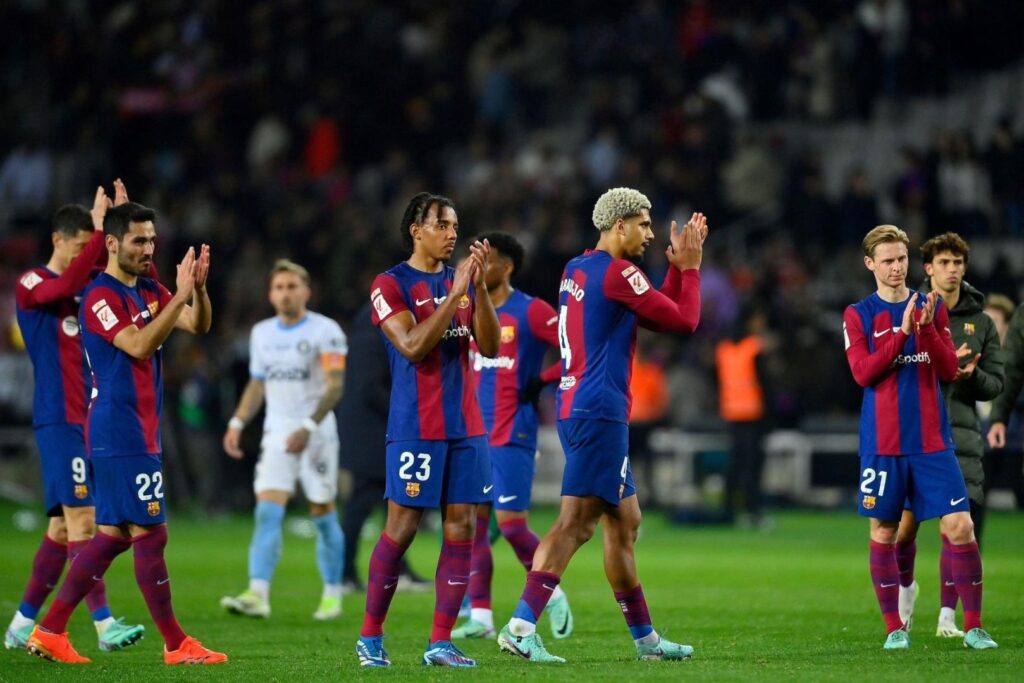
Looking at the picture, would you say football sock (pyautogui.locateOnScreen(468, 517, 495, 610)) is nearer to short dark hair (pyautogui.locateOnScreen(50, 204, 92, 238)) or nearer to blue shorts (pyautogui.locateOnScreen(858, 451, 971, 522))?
blue shorts (pyautogui.locateOnScreen(858, 451, 971, 522))

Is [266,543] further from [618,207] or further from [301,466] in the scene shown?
[618,207]

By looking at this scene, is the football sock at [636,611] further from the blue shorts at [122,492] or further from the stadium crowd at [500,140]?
the stadium crowd at [500,140]

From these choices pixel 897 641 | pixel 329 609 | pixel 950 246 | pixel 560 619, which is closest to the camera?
pixel 897 641

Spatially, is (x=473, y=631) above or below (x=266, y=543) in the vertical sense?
below

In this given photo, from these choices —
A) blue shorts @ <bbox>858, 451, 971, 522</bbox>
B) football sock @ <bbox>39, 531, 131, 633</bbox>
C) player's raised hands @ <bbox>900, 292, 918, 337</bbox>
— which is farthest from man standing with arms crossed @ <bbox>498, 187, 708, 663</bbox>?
football sock @ <bbox>39, 531, 131, 633</bbox>

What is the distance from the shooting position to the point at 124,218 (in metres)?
9.34

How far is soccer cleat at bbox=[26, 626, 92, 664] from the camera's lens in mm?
9430

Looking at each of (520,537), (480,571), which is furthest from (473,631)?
(520,537)

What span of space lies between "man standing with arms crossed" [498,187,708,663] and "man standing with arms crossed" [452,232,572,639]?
6.41 ft

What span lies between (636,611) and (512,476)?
217 centimetres

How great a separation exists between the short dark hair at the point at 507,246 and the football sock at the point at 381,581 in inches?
111

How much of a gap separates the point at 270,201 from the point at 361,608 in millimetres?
15829

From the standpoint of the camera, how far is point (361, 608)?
12.7 m

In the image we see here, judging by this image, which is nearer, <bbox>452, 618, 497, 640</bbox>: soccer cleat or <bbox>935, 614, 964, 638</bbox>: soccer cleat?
<bbox>935, 614, 964, 638</bbox>: soccer cleat
